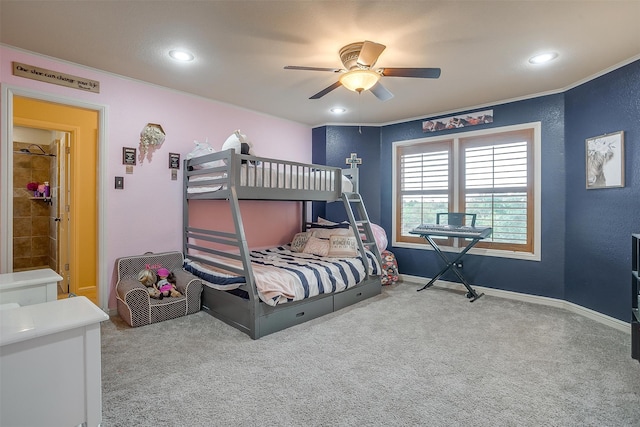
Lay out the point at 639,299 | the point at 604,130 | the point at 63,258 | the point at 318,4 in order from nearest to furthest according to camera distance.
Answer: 1. the point at 318,4
2. the point at 639,299
3. the point at 604,130
4. the point at 63,258

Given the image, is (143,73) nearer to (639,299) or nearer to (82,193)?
(82,193)

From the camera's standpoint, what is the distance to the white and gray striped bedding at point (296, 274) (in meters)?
2.64

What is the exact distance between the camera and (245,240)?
8.64ft

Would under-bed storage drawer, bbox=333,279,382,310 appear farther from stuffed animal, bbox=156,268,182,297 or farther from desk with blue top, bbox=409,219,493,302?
stuffed animal, bbox=156,268,182,297

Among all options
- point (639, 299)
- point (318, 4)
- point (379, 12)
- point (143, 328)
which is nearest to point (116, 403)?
point (143, 328)

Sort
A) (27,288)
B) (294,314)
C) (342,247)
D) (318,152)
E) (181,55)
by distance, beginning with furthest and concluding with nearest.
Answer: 1. (318,152)
2. (342,247)
3. (294,314)
4. (181,55)
5. (27,288)

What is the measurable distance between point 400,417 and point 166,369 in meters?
1.47

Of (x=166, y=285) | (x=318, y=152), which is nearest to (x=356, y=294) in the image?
(x=166, y=285)

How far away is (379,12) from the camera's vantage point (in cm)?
197

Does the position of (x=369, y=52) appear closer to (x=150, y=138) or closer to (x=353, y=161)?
(x=150, y=138)

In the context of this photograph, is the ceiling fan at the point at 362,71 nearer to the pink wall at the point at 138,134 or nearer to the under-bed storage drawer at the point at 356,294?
the pink wall at the point at 138,134

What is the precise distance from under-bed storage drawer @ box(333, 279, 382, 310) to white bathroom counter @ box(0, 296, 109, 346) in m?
2.18

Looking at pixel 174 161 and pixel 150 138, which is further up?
pixel 150 138

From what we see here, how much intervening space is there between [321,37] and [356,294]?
2.46 meters
